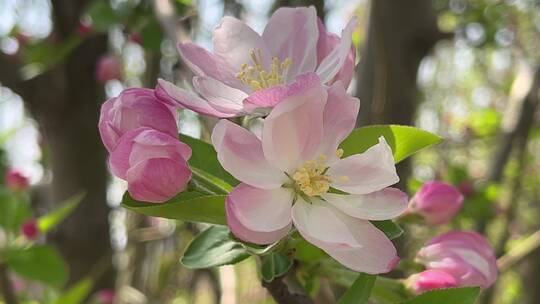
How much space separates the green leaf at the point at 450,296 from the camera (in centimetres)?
64

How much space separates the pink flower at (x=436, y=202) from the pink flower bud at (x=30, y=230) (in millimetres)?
920

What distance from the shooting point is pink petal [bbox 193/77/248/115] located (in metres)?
0.70

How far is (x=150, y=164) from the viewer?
0.63m

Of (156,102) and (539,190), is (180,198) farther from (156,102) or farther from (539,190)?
(539,190)

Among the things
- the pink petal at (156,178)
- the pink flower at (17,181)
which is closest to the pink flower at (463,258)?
the pink petal at (156,178)

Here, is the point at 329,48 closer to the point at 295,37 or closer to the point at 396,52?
the point at 295,37

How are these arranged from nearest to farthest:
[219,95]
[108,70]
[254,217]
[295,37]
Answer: [254,217], [219,95], [295,37], [108,70]

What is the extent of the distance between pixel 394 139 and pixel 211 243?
0.72 feet

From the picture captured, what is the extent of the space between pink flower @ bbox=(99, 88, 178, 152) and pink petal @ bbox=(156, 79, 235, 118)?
1 centimetres

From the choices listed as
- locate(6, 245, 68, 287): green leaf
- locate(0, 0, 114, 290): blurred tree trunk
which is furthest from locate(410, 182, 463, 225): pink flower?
locate(0, 0, 114, 290): blurred tree trunk

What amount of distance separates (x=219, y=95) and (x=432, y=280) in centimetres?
31

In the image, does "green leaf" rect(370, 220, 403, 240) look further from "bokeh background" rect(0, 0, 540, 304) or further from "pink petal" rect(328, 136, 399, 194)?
"bokeh background" rect(0, 0, 540, 304)

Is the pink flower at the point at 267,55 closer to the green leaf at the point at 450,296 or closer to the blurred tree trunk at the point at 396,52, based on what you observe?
the green leaf at the point at 450,296

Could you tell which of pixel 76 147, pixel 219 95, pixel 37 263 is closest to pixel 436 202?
pixel 219 95
